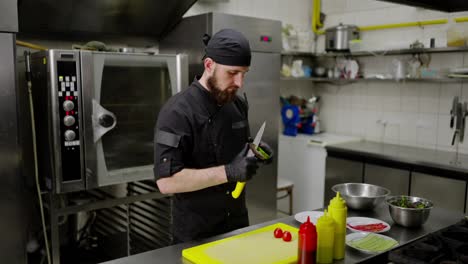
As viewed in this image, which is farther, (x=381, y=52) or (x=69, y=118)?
(x=381, y=52)

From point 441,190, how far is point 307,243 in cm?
263

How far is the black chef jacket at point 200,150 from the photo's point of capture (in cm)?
193

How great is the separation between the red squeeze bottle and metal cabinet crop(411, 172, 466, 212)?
8.33ft

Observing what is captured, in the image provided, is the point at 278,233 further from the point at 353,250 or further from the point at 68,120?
the point at 68,120

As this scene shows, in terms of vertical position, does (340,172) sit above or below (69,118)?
below

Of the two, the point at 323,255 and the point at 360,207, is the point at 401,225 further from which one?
the point at 323,255

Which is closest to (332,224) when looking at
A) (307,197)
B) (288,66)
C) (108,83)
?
(108,83)

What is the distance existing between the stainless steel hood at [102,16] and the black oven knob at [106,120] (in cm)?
86

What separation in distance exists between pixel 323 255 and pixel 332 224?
0.12 meters

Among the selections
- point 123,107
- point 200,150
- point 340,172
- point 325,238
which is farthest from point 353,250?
point 340,172

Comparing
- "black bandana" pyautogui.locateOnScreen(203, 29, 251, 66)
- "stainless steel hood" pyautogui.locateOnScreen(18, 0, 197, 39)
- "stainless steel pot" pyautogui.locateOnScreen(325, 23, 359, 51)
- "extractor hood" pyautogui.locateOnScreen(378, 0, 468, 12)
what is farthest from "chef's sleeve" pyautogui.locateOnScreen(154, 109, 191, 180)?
"stainless steel pot" pyautogui.locateOnScreen(325, 23, 359, 51)

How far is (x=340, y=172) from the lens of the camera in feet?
13.9

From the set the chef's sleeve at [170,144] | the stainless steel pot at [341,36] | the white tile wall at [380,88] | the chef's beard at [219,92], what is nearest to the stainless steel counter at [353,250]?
the chef's sleeve at [170,144]

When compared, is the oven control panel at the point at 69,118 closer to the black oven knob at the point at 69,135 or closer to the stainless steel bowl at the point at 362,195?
the black oven knob at the point at 69,135
